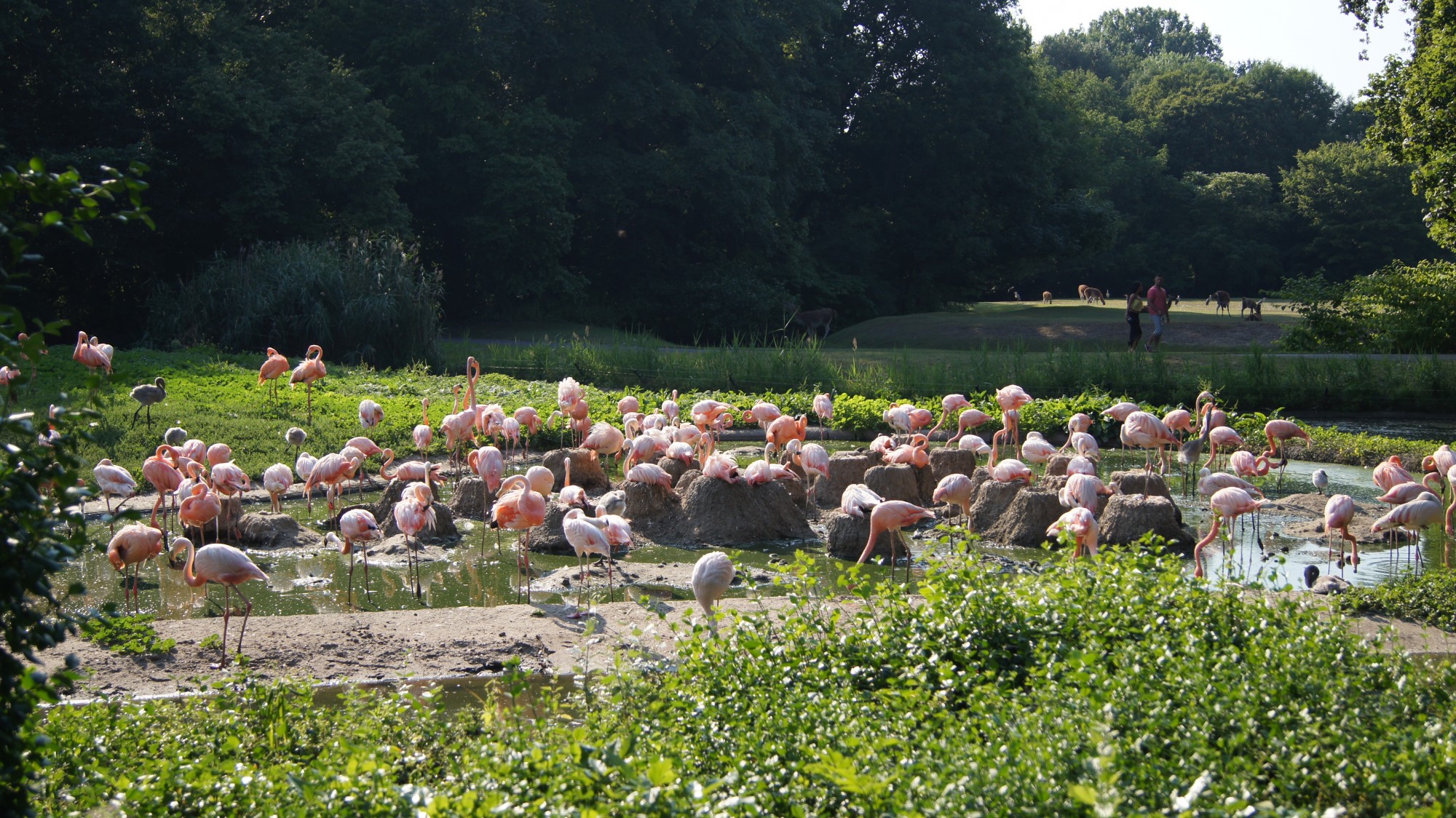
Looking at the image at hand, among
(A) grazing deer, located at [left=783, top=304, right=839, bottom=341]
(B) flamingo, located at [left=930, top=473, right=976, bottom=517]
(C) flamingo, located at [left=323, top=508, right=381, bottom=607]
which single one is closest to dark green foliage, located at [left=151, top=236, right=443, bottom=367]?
(A) grazing deer, located at [left=783, top=304, right=839, bottom=341]

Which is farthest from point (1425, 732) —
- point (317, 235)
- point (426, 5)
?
point (426, 5)

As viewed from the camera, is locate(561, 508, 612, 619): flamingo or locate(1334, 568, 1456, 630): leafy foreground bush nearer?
locate(1334, 568, 1456, 630): leafy foreground bush

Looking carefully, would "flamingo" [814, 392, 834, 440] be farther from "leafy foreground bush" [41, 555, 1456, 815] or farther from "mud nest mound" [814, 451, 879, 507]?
"leafy foreground bush" [41, 555, 1456, 815]

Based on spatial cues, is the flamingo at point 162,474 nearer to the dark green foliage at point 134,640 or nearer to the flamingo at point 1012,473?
the dark green foliage at point 134,640

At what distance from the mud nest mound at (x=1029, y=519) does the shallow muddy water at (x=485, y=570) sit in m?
0.13

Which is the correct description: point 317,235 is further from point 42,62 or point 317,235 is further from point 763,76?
point 763,76

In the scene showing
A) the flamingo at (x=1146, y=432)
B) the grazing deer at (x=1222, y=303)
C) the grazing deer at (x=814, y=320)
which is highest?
the grazing deer at (x=1222, y=303)

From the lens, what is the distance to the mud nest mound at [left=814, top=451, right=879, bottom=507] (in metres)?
9.59

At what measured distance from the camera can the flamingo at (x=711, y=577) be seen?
553 cm

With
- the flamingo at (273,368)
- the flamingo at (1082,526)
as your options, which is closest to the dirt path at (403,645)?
the flamingo at (1082,526)

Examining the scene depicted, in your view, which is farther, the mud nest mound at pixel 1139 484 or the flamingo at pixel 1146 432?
the flamingo at pixel 1146 432

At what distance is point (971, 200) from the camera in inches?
1342

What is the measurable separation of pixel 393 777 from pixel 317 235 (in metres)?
22.3

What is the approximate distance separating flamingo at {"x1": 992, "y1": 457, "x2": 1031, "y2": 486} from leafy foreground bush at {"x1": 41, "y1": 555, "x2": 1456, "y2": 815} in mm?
3758
